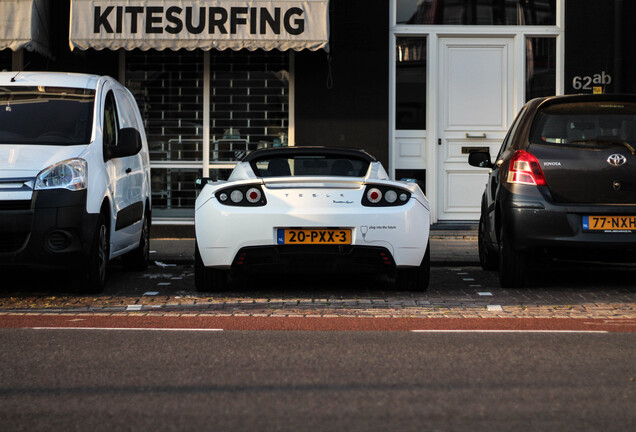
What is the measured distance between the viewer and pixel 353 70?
588 inches

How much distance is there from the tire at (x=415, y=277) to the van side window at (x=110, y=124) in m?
2.68

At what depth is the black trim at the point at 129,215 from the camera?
918 centimetres

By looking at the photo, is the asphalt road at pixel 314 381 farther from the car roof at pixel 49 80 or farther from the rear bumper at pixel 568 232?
the car roof at pixel 49 80

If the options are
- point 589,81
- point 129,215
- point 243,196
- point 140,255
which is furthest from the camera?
point 589,81

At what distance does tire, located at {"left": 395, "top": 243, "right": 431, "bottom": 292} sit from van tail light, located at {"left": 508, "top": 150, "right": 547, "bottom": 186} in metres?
0.97

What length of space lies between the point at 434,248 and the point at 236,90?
13.5ft

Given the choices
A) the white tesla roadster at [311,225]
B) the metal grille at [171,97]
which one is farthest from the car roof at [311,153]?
the metal grille at [171,97]

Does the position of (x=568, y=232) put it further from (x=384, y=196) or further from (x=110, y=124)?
(x=110, y=124)

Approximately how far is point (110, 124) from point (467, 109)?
282 inches

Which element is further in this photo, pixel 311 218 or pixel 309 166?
pixel 309 166

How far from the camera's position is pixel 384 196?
8.15 meters

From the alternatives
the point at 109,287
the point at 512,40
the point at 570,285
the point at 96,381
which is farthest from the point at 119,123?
the point at 512,40

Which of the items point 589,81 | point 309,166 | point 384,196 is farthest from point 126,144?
point 589,81

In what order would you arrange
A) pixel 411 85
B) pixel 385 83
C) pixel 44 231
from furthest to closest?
1. pixel 411 85
2. pixel 385 83
3. pixel 44 231
